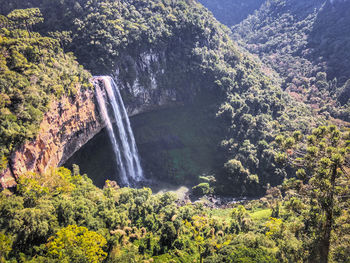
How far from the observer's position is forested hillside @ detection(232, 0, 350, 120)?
6969 centimetres

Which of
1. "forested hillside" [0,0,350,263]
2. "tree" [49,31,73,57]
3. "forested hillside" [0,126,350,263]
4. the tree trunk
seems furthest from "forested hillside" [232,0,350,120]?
"tree" [49,31,73,57]

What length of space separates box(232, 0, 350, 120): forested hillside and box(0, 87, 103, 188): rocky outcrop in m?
56.7

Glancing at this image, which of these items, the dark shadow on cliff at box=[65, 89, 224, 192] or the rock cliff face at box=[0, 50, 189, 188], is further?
the dark shadow on cliff at box=[65, 89, 224, 192]

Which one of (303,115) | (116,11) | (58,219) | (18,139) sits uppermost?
(116,11)

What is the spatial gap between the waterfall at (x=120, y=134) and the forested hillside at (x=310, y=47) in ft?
161

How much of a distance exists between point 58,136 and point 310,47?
80.1 meters

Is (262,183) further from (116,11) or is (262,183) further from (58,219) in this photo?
(116,11)

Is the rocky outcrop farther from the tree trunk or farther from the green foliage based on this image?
the tree trunk

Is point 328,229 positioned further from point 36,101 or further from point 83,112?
point 83,112

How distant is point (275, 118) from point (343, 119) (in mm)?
18963

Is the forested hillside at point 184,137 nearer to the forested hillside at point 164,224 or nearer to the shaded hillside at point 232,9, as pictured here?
the forested hillside at point 164,224

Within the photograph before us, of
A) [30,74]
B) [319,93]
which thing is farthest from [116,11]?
[319,93]

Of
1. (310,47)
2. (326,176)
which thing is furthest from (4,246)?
(310,47)

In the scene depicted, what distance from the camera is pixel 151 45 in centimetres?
5209
